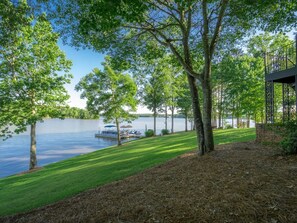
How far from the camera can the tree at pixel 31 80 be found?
13062 mm

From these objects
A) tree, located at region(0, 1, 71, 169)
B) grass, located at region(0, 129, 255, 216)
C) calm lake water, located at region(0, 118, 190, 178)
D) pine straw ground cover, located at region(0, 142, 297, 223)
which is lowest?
calm lake water, located at region(0, 118, 190, 178)

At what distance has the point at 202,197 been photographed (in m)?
3.50

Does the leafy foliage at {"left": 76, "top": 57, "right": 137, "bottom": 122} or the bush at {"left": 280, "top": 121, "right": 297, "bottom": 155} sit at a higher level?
the leafy foliage at {"left": 76, "top": 57, "right": 137, "bottom": 122}

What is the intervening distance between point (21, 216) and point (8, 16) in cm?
486

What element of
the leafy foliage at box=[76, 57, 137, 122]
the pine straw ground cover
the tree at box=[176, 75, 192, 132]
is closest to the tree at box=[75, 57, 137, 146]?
the leafy foliage at box=[76, 57, 137, 122]

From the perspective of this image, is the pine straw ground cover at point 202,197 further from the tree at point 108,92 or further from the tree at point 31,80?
the tree at point 108,92

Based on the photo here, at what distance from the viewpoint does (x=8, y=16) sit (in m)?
5.11

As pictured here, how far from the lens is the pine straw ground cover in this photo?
9.56ft

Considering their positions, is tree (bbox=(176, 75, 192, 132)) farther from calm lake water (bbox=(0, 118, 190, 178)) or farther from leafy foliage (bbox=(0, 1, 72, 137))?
leafy foliage (bbox=(0, 1, 72, 137))

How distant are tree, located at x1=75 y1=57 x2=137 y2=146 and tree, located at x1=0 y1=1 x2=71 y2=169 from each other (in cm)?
729

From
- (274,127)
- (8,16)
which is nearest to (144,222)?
(8,16)

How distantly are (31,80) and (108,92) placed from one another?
32.1ft

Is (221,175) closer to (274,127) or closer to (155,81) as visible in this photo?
(274,127)

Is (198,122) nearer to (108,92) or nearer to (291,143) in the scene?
(291,143)
